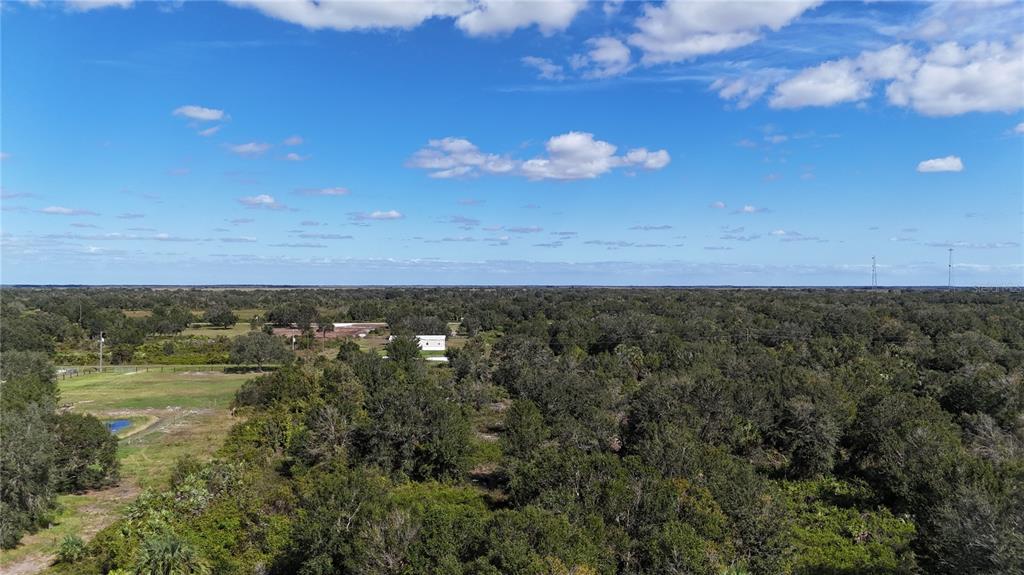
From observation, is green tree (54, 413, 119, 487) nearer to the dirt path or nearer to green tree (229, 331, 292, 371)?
the dirt path

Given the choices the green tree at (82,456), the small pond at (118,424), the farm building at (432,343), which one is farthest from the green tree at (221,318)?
the green tree at (82,456)

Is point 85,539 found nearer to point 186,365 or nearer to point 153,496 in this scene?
point 153,496

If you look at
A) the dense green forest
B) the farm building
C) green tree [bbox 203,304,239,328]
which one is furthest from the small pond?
green tree [bbox 203,304,239,328]

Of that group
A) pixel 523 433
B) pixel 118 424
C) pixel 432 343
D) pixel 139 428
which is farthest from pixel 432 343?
pixel 523 433

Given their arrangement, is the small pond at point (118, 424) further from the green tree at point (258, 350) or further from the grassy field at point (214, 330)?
the grassy field at point (214, 330)

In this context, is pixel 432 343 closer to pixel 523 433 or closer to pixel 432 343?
pixel 432 343
